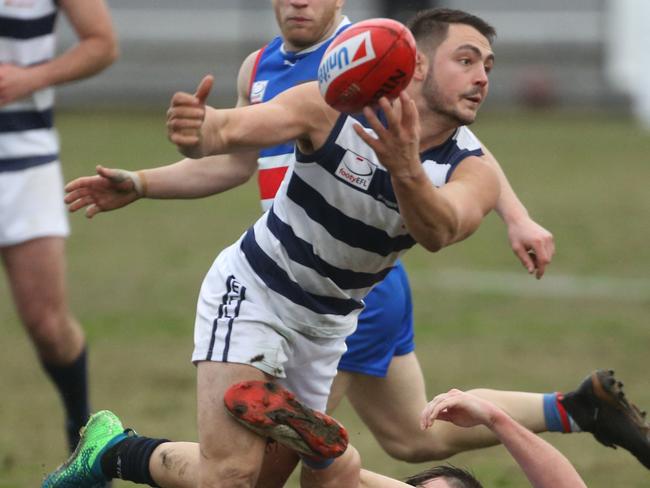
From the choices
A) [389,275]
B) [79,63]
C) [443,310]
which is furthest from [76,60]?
[443,310]

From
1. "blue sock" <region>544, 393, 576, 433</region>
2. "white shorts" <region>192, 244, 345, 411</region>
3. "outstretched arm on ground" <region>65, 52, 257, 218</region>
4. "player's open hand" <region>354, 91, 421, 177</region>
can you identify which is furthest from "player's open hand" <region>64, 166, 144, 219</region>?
"blue sock" <region>544, 393, 576, 433</region>

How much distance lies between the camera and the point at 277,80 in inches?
197

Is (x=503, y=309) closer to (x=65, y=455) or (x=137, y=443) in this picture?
(x=65, y=455)

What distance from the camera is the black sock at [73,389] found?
585 centimetres

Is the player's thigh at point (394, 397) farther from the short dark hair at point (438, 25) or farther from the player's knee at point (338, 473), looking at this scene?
the short dark hair at point (438, 25)

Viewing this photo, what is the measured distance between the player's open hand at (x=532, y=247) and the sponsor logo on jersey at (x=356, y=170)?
66 cm

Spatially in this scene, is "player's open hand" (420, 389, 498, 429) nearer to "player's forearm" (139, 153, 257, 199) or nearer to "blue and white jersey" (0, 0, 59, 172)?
"player's forearm" (139, 153, 257, 199)

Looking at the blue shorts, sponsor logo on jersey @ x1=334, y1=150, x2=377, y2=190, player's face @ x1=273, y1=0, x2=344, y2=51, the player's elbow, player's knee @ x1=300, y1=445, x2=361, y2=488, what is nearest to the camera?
the player's elbow

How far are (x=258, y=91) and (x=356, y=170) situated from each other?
42.8 inches

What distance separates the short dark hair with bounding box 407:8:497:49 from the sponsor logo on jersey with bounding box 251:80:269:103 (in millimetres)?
871

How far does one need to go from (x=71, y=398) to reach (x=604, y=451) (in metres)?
2.51

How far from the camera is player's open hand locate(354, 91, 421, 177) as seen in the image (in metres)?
3.67

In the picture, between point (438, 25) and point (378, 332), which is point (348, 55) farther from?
point (378, 332)

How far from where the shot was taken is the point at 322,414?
13.9 ft
